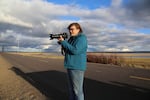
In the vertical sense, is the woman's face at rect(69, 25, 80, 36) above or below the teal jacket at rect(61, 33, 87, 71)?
above

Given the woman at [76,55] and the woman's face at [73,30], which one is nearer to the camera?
the woman at [76,55]

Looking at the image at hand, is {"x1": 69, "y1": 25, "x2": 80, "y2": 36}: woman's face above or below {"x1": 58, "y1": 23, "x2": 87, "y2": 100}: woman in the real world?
above

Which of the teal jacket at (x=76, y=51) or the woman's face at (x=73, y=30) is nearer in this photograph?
the teal jacket at (x=76, y=51)

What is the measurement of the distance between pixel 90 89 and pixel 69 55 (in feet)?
16.0

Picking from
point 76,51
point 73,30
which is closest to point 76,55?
point 76,51

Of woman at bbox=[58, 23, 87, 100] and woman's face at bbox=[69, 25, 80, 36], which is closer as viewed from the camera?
woman at bbox=[58, 23, 87, 100]

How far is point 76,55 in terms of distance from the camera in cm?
557

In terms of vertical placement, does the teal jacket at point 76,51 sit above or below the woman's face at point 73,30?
below

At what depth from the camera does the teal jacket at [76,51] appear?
546cm

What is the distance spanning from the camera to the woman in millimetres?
5480

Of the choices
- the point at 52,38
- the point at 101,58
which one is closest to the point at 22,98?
the point at 52,38

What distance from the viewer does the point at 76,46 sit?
5.45 m

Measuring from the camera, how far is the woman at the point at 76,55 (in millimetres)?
5480

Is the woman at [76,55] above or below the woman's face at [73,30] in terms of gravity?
below
